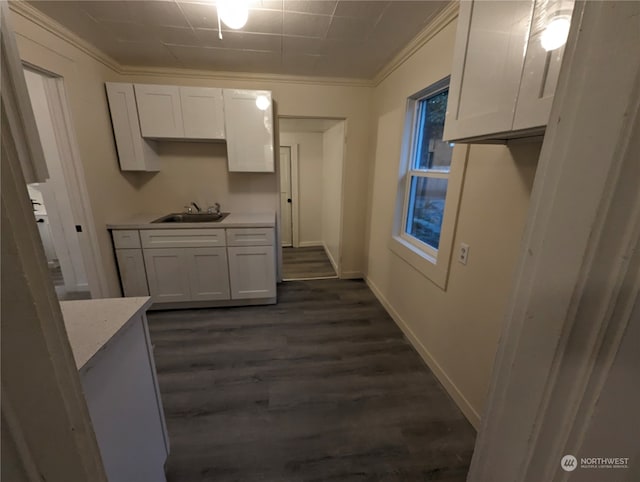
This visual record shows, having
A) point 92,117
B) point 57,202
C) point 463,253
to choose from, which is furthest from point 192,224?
point 463,253

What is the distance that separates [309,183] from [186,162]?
2.19 meters

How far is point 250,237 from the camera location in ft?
8.42

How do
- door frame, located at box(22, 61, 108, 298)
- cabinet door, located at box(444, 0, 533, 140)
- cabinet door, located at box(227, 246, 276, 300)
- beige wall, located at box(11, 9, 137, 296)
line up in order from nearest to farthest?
cabinet door, located at box(444, 0, 533, 140)
beige wall, located at box(11, 9, 137, 296)
door frame, located at box(22, 61, 108, 298)
cabinet door, located at box(227, 246, 276, 300)

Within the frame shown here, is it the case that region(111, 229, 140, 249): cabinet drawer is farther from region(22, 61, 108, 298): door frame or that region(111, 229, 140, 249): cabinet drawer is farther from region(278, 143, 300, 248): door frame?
region(278, 143, 300, 248): door frame

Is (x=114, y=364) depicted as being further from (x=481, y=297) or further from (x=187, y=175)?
(x=187, y=175)

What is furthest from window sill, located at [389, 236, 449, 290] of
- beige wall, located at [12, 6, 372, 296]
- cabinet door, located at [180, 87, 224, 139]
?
cabinet door, located at [180, 87, 224, 139]

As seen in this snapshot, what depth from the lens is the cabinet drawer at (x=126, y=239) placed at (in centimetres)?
238

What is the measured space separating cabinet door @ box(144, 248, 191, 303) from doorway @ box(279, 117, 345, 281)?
1.31m

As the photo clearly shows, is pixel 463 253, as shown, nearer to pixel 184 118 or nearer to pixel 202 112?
pixel 202 112

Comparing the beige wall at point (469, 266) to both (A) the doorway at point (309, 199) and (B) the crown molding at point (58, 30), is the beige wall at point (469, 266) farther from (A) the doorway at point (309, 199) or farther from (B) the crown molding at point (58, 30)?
(B) the crown molding at point (58, 30)

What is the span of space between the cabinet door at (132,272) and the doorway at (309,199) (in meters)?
1.62

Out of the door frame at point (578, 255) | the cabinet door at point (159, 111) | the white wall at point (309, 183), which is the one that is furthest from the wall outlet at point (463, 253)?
the white wall at point (309, 183)

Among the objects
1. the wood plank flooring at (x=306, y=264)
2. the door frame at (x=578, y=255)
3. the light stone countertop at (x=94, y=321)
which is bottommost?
the wood plank flooring at (x=306, y=264)

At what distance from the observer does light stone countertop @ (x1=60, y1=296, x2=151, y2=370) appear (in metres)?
0.73
